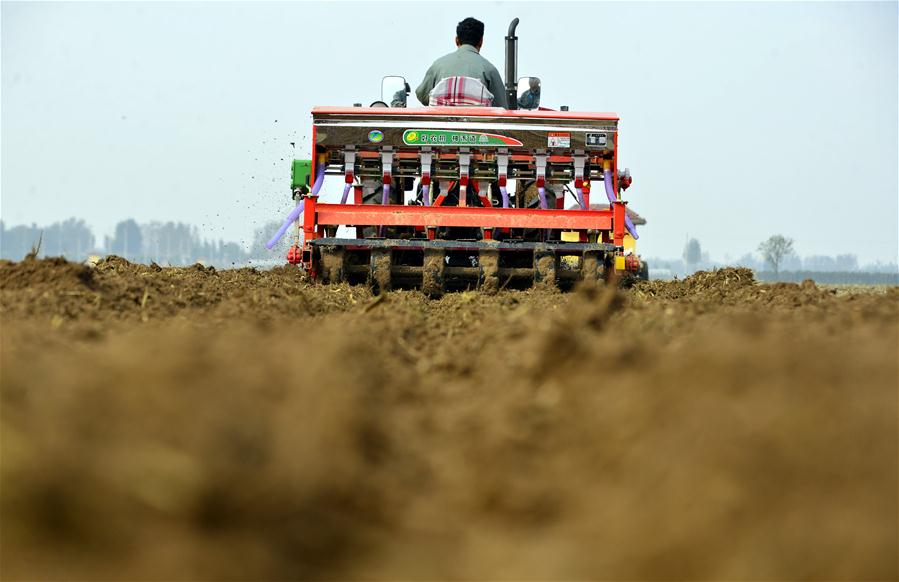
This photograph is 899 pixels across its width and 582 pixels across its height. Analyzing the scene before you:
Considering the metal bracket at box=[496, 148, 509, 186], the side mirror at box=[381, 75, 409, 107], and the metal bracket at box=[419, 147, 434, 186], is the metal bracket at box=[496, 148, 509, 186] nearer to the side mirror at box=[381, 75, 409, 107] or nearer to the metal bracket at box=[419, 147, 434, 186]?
the metal bracket at box=[419, 147, 434, 186]

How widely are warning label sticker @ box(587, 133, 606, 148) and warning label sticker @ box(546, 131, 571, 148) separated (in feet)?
0.78

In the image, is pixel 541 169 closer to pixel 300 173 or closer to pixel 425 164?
pixel 425 164

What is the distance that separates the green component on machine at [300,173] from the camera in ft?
40.5

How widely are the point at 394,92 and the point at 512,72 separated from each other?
173 cm

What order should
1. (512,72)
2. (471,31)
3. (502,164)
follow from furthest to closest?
(512,72) < (471,31) < (502,164)

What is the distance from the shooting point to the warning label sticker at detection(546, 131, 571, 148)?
429 inches

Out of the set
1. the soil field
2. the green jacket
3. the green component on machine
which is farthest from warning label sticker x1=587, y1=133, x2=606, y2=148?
the soil field

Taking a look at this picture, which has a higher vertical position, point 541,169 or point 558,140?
point 558,140

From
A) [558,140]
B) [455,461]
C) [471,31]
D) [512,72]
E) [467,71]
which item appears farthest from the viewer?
[512,72]

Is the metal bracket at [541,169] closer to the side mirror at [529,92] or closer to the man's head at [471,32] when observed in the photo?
the side mirror at [529,92]

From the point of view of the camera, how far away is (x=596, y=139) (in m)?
11.0

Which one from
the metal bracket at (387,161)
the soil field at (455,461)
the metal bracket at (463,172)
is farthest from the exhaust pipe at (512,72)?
the soil field at (455,461)

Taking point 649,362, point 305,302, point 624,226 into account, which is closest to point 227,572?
point 649,362

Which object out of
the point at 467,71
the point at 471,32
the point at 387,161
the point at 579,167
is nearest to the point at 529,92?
the point at 467,71
